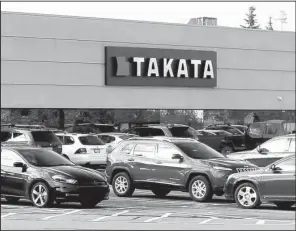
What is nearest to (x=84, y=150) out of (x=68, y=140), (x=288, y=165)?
(x=68, y=140)

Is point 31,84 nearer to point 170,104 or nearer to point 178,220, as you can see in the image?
point 170,104

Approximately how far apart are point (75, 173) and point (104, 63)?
611 inches

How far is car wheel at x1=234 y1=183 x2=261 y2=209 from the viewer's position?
18361 mm

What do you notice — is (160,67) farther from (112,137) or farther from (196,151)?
(196,151)

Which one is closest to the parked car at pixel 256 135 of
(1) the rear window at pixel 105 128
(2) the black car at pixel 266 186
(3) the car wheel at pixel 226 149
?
(3) the car wheel at pixel 226 149

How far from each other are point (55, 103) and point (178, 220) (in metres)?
17.8

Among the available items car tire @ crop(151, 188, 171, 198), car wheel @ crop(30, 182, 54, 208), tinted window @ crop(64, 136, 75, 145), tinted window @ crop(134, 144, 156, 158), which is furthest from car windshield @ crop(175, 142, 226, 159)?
tinted window @ crop(64, 136, 75, 145)

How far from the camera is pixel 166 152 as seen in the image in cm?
2155

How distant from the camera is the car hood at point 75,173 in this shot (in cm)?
1858

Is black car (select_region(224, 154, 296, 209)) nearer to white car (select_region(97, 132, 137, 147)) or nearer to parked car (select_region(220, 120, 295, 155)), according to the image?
white car (select_region(97, 132, 137, 147))

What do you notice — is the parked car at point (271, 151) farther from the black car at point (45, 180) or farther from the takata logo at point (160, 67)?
the takata logo at point (160, 67)

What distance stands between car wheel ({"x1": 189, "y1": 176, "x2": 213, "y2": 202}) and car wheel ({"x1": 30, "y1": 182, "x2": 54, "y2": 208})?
3.87m

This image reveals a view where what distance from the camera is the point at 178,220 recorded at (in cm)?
1600

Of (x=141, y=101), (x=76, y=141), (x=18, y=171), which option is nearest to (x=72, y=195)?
(x=18, y=171)
